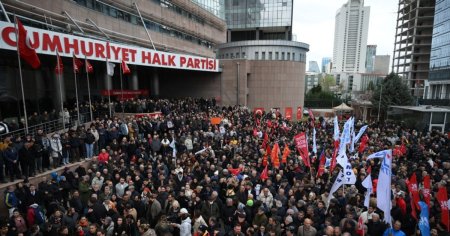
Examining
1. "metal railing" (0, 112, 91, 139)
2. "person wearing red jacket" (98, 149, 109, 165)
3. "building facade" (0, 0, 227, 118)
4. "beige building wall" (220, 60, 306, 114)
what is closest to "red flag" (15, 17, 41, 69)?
"building facade" (0, 0, 227, 118)

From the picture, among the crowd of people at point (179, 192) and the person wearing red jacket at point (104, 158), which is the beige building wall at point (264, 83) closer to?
the crowd of people at point (179, 192)

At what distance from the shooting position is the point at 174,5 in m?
35.6

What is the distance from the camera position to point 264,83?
119 feet

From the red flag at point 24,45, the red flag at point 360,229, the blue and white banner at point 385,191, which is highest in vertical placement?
the red flag at point 24,45

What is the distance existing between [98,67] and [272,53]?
1125 inches

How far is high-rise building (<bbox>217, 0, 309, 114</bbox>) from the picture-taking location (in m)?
33.5

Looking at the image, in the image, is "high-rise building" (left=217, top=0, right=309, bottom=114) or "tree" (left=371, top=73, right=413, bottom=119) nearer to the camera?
"high-rise building" (left=217, top=0, right=309, bottom=114)

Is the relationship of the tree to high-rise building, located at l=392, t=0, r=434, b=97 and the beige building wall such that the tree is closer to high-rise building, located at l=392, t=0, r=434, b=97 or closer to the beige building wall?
the beige building wall

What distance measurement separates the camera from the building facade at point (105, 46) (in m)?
16.6

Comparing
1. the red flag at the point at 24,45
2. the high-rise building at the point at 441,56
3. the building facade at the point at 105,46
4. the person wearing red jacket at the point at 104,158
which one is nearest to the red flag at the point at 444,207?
the person wearing red jacket at the point at 104,158

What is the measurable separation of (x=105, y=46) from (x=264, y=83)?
72.0 ft

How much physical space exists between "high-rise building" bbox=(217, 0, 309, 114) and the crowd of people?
1917 cm

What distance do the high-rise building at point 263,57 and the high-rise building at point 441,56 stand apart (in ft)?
103

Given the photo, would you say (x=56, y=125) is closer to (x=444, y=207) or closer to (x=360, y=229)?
(x=360, y=229)
